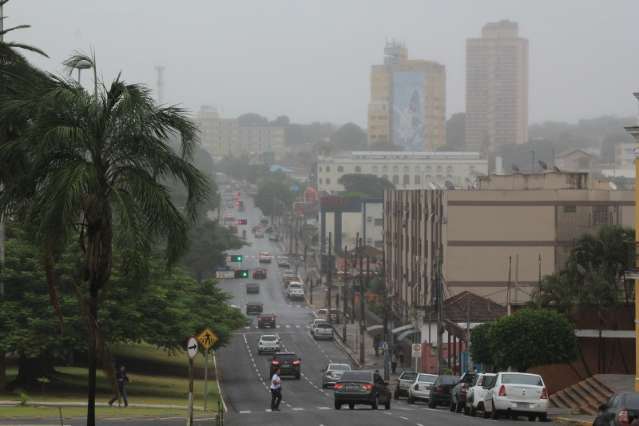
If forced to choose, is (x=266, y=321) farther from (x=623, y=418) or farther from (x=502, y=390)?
(x=623, y=418)

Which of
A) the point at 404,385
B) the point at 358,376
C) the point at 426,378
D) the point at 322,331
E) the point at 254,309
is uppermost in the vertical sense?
the point at 358,376

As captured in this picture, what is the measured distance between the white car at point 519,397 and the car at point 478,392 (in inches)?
36.4

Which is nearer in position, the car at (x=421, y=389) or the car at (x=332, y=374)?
the car at (x=421, y=389)

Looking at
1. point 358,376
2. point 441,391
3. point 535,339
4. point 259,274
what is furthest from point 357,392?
point 259,274

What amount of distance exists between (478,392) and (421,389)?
15.6 metres

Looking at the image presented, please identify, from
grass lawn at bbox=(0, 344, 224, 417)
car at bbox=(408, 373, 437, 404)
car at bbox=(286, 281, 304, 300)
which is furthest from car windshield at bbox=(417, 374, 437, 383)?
car at bbox=(286, 281, 304, 300)

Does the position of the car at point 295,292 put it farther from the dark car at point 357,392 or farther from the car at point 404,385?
the dark car at point 357,392

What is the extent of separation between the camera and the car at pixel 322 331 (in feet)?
377

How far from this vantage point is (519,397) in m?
40.6

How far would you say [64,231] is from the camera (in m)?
27.7

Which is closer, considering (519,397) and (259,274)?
(519,397)

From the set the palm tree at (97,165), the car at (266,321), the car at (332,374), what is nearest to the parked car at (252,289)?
the car at (266,321)

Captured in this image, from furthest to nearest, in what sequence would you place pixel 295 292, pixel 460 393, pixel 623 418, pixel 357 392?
pixel 295 292 < pixel 357 392 < pixel 460 393 < pixel 623 418

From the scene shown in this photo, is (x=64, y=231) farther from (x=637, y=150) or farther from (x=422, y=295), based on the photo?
(x=422, y=295)
